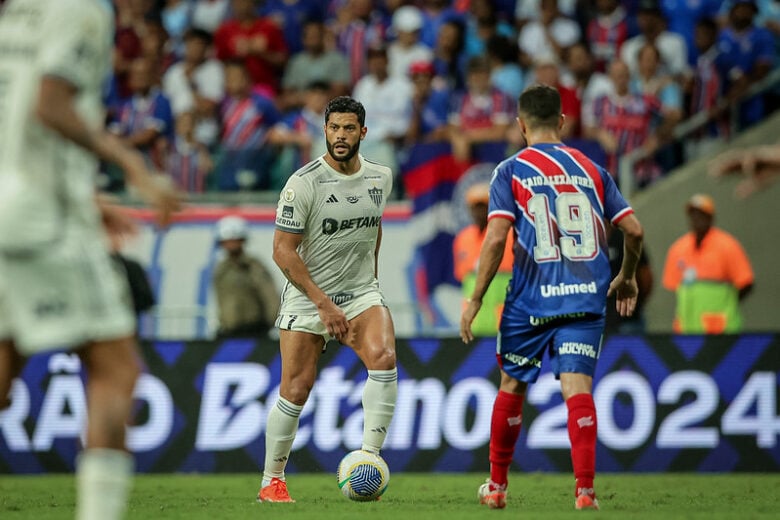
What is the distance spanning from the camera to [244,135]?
17.0 metres

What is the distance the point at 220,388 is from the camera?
12.9 m

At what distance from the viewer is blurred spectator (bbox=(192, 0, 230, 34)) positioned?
19484 mm

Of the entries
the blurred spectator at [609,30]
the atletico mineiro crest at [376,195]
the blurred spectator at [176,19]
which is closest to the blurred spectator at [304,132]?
the blurred spectator at [176,19]

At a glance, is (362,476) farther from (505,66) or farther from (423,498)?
(505,66)

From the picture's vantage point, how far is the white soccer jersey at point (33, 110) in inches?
209

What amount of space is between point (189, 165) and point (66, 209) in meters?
11.2

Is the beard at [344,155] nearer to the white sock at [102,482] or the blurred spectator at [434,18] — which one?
the white sock at [102,482]

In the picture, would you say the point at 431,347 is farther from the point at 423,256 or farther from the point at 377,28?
the point at 377,28

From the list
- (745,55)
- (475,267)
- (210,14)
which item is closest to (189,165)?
(210,14)

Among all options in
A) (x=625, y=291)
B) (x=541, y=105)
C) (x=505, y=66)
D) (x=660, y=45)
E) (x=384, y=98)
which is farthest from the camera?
(x=660, y=45)

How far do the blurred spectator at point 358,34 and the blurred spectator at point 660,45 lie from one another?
10.8 ft

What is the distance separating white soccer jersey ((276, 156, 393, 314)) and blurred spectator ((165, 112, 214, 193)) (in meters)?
7.23

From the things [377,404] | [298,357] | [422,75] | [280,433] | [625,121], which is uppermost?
[422,75]

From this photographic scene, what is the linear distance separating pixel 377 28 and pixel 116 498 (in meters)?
13.7
